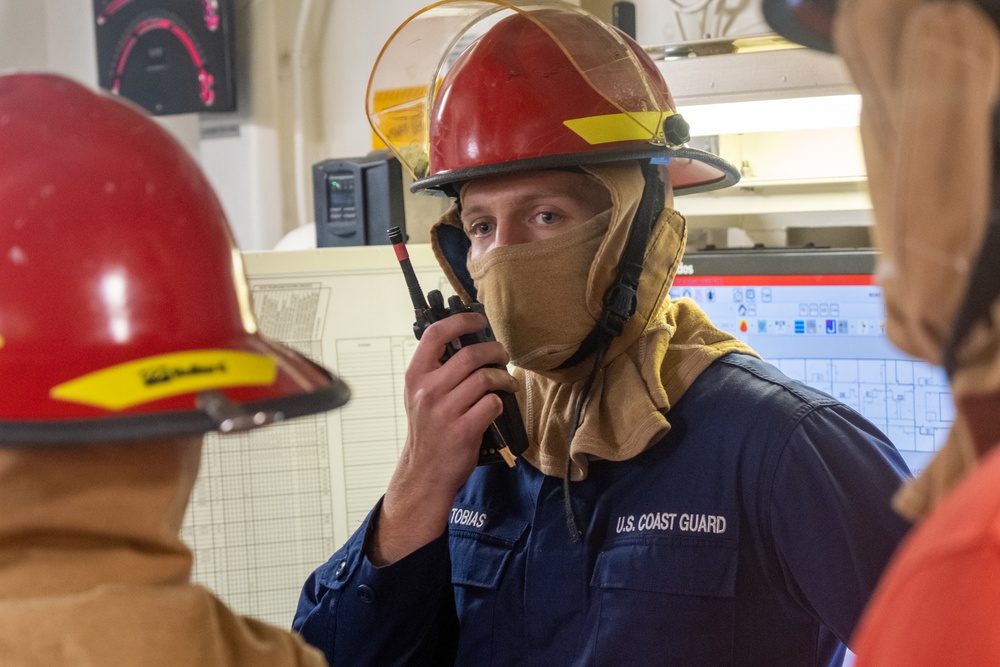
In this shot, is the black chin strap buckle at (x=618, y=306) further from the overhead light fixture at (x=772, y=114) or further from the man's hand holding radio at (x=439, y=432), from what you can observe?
the overhead light fixture at (x=772, y=114)

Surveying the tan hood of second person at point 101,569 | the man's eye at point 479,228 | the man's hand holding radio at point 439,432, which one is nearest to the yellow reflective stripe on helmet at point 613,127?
the man's eye at point 479,228

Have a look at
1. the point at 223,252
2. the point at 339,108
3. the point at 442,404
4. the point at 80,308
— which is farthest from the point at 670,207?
the point at 339,108

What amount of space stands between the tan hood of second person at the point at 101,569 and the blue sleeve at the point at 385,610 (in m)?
0.64

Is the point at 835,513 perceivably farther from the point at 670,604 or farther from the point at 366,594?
the point at 366,594

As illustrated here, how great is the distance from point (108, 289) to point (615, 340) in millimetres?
811

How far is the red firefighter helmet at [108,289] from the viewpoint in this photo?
677 mm

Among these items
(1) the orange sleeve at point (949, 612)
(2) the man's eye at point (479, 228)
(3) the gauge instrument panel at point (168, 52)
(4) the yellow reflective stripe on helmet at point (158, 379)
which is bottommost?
(1) the orange sleeve at point (949, 612)

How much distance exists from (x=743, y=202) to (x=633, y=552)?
5.52 feet

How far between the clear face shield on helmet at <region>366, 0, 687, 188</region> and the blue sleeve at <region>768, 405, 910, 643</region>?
0.47 m

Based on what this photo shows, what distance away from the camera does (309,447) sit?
2.29 meters

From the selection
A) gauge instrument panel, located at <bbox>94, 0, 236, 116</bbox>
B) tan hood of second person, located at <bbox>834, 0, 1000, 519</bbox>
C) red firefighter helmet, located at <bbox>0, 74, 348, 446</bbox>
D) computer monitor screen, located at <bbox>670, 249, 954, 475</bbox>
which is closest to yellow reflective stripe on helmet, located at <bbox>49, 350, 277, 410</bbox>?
red firefighter helmet, located at <bbox>0, 74, 348, 446</bbox>

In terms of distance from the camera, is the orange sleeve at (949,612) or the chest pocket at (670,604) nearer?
the orange sleeve at (949,612)

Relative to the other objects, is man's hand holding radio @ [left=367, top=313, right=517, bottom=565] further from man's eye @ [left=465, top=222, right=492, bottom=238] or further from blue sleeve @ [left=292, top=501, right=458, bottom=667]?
man's eye @ [left=465, top=222, right=492, bottom=238]

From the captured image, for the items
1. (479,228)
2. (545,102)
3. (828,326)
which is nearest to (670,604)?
(479,228)
